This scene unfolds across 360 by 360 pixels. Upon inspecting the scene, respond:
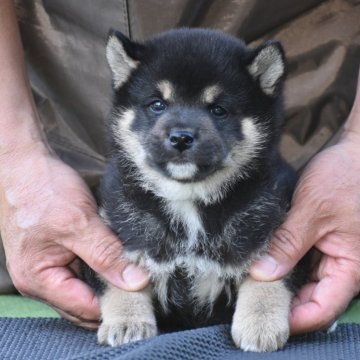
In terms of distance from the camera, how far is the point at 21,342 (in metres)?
2.94

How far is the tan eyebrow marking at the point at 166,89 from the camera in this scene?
9.81ft

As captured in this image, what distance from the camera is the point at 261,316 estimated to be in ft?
9.41

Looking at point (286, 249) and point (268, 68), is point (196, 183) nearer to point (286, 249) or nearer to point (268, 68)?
point (286, 249)

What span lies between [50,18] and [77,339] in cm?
170

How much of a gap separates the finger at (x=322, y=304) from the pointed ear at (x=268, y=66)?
804mm

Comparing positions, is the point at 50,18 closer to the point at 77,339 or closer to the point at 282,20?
the point at 282,20

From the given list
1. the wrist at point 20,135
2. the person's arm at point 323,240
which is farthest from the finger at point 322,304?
the wrist at point 20,135

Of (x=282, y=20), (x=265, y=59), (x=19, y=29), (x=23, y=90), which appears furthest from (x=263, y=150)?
(x=19, y=29)

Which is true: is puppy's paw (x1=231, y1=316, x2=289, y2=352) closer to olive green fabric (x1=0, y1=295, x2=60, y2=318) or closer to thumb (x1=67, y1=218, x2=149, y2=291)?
thumb (x1=67, y1=218, x2=149, y2=291)

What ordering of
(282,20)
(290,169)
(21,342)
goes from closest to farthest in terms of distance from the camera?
(21,342)
(290,169)
(282,20)

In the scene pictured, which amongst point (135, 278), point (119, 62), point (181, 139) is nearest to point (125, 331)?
point (135, 278)

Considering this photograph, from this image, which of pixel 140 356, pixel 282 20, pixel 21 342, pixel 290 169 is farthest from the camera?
pixel 282 20

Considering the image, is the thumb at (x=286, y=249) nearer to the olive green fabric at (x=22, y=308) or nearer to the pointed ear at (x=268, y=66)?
the pointed ear at (x=268, y=66)

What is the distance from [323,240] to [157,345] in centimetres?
96
